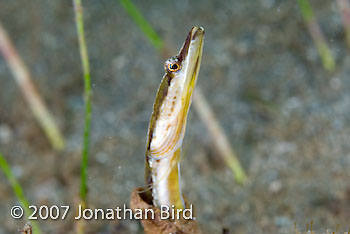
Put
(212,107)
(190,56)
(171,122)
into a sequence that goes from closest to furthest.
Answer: (190,56) < (171,122) < (212,107)

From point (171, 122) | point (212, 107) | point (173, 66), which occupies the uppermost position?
point (212, 107)

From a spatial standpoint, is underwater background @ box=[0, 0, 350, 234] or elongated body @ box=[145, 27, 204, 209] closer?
elongated body @ box=[145, 27, 204, 209]

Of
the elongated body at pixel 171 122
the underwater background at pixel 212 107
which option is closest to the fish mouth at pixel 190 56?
the elongated body at pixel 171 122

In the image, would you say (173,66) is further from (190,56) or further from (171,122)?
(171,122)

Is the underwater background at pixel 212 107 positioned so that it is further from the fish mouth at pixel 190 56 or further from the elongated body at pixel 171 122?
the fish mouth at pixel 190 56

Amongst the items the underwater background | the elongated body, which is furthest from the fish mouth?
the underwater background

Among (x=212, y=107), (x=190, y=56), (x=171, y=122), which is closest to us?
(x=190, y=56)

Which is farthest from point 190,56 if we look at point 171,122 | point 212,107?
point 212,107

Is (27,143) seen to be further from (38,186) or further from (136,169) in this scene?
(136,169)

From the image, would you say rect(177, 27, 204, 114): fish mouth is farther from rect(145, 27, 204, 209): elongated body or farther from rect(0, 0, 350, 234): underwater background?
rect(0, 0, 350, 234): underwater background
